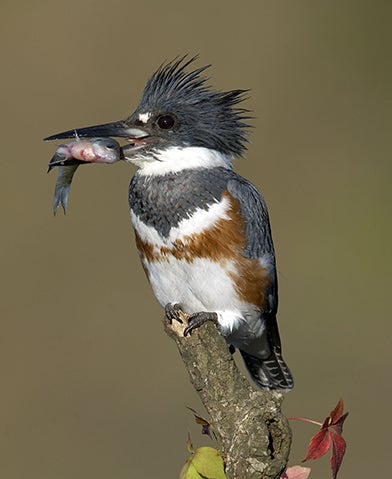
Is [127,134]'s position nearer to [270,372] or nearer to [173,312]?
[173,312]

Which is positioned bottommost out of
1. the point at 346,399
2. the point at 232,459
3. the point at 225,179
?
the point at 346,399

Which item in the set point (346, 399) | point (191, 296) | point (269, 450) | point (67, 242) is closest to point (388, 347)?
point (346, 399)

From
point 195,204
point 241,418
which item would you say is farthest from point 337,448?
point 195,204

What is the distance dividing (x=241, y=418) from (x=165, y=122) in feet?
3.90

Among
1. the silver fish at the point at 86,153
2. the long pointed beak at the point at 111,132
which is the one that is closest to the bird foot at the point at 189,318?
the silver fish at the point at 86,153

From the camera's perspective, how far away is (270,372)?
3967mm

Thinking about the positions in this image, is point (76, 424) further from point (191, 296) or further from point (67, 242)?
point (191, 296)

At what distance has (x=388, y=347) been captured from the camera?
646cm

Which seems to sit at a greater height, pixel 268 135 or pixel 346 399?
pixel 268 135

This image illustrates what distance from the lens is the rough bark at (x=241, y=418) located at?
2459 mm

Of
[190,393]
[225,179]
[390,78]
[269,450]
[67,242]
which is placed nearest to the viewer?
[269,450]

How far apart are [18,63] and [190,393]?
265 centimetres

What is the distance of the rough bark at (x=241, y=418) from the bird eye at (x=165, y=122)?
0.85 metres

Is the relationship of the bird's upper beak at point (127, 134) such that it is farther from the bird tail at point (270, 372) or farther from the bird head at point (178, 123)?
the bird tail at point (270, 372)
